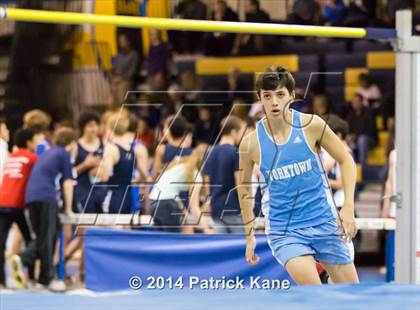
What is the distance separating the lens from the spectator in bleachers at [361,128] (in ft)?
35.8

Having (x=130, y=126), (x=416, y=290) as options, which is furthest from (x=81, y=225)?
(x=416, y=290)

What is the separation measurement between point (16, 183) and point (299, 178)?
3.60 meters

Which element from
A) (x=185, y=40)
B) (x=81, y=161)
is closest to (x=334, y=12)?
(x=185, y=40)

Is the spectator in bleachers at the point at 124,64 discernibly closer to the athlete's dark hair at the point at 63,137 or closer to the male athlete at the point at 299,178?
the athlete's dark hair at the point at 63,137

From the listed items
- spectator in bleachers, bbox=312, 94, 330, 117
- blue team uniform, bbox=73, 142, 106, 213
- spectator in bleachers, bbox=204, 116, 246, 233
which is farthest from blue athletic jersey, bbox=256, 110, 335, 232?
blue team uniform, bbox=73, 142, 106, 213

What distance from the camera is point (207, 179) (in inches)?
304

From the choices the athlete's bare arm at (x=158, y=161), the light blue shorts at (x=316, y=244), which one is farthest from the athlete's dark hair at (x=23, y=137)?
the light blue shorts at (x=316, y=244)

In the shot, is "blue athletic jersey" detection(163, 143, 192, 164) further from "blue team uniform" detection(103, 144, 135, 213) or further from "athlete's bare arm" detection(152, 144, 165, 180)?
"blue team uniform" detection(103, 144, 135, 213)

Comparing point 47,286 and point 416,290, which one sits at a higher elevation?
point 416,290

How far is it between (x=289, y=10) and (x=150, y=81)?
1.85 m

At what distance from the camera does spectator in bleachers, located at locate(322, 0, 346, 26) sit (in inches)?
510

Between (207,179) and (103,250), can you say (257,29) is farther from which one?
(103,250)

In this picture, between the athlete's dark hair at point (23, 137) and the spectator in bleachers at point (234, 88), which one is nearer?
the athlete's dark hair at point (23, 137)

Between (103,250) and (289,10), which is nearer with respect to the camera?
(103,250)
